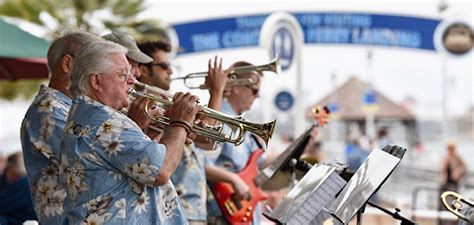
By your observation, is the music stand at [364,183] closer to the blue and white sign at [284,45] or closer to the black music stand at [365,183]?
the black music stand at [365,183]

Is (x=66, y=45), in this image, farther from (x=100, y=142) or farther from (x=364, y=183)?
(x=364, y=183)

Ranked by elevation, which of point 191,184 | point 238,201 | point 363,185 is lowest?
point 238,201

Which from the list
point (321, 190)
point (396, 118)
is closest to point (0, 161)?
point (321, 190)

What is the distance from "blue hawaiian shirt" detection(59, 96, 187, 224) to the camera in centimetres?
321

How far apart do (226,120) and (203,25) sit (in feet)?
48.2

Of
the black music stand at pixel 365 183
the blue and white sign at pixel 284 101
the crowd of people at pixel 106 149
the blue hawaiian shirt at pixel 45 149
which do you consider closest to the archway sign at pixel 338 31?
the blue and white sign at pixel 284 101

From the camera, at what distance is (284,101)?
49.4 ft

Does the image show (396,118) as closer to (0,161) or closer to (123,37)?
(0,161)

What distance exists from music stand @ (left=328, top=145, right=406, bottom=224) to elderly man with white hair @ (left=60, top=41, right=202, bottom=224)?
57 centimetres

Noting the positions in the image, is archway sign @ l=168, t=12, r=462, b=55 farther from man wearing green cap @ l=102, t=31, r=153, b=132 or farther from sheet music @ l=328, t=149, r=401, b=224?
sheet music @ l=328, t=149, r=401, b=224

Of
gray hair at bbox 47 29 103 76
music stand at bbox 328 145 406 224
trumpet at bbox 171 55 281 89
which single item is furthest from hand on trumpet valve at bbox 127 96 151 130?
trumpet at bbox 171 55 281 89

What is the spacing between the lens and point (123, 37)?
14.6 feet

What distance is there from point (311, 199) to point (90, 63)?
3.25 feet

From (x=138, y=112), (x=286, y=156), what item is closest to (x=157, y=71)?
(x=286, y=156)
